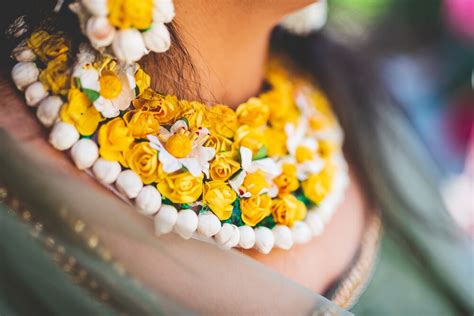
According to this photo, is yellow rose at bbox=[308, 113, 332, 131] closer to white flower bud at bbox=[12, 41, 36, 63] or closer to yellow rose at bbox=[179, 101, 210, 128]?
yellow rose at bbox=[179, 101, 210, 128]

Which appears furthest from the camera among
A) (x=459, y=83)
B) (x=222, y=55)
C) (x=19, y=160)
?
(x=459, y=83)

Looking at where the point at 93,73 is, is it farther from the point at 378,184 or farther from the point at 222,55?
the point at 378,184

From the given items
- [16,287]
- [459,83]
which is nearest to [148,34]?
[16,287]

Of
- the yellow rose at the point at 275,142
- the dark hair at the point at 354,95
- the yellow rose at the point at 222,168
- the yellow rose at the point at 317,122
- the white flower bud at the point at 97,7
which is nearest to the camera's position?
the white flower bud at the point at 97,7

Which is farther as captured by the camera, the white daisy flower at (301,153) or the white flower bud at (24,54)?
the white daisy flower at (301,153)

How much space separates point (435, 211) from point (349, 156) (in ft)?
0.62

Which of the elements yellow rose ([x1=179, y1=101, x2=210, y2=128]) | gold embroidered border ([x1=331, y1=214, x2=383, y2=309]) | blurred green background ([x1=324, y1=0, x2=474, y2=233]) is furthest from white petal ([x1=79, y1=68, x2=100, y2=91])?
blurred green background ([x1=324, y1=0, x2=474, y2=233])

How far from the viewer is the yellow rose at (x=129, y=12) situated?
52 cm

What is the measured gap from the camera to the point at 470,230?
4.00 ft

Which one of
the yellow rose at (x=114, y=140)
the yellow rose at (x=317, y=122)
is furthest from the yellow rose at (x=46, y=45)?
the yellow rose at (x=317, y=122)

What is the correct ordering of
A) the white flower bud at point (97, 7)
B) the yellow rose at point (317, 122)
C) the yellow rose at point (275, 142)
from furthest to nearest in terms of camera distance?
1. the yellow rose at point (317, 122)
2. the yellow rose at point (275, 142)
3. the white flower bud at point (97, 7)

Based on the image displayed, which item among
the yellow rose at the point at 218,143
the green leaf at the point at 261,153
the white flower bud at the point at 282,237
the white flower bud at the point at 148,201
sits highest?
the yellow rose at the point at 218,143

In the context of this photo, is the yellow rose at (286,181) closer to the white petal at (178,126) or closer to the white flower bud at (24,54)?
the white petal at (178,126)

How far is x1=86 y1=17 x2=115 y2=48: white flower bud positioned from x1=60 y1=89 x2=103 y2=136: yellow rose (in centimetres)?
7
